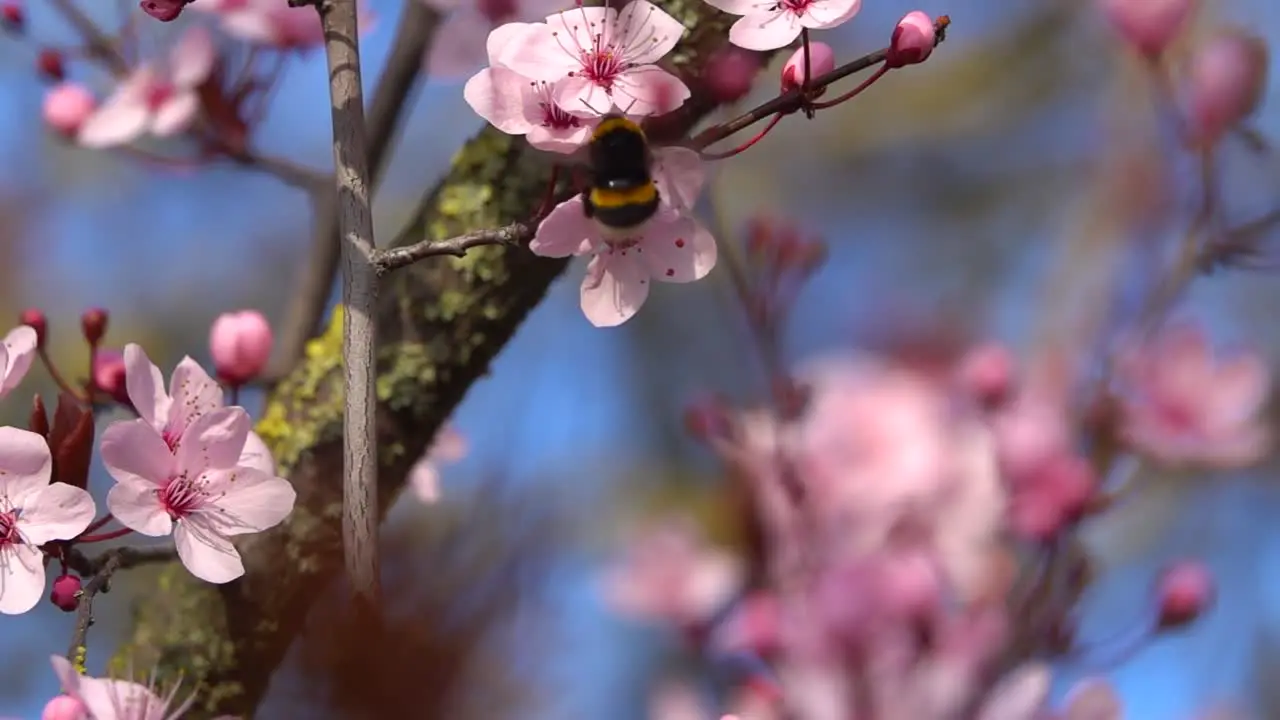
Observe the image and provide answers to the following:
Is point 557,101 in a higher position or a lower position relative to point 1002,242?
lower

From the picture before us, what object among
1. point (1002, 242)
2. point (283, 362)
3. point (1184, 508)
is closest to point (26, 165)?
point (283, 362)

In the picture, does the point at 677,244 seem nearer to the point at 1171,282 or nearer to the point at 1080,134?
the point at 1171,282

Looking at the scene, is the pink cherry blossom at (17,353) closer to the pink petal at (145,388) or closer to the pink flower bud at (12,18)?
the pink petal at (145,388)

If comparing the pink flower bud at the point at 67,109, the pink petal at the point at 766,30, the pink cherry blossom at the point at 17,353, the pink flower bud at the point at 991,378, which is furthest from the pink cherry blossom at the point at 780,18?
the pink flower bud at the point at 67,109

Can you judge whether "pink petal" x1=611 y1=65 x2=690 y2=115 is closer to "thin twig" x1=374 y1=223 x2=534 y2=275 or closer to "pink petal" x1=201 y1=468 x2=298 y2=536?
"thin twig" x1=374 y1=223 x2=534 y2=275

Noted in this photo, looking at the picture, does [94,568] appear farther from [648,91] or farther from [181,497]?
[648,91]

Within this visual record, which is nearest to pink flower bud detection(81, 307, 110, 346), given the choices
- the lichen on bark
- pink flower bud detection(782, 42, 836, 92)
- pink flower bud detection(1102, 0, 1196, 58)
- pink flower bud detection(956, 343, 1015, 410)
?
the lichen on bark

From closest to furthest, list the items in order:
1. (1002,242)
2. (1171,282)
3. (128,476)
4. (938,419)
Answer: (128,476) → (1171,282) → (938,419) → (1002,242)

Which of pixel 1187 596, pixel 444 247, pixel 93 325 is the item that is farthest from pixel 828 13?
pixel 1187 596
